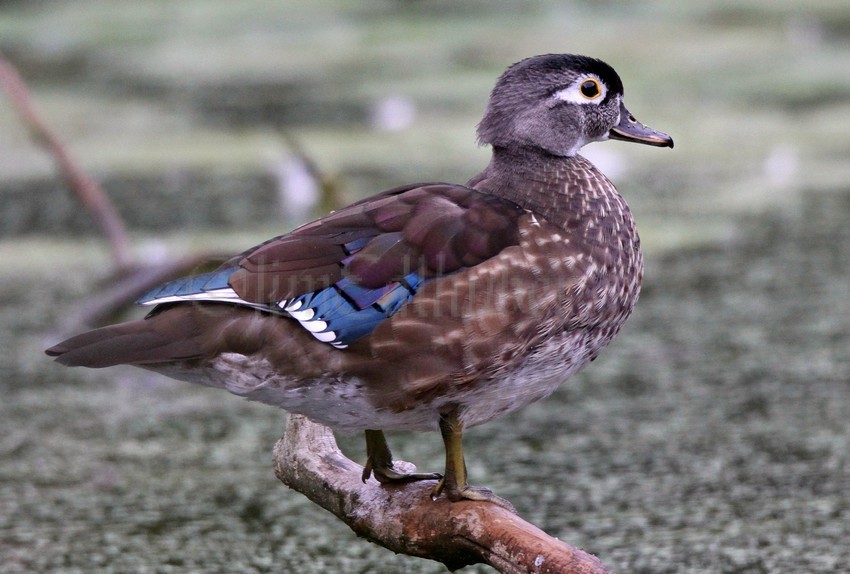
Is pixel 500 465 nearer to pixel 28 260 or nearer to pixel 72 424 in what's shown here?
pixel 72 424

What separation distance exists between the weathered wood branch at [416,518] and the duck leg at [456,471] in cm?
1

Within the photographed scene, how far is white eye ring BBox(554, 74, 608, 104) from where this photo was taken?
1966mm

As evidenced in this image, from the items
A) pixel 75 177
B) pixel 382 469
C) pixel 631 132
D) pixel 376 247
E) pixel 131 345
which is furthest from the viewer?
pixel 75 177

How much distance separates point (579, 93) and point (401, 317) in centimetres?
46

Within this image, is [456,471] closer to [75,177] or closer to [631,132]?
[631,132]

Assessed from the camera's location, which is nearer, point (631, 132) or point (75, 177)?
point (631, 132)

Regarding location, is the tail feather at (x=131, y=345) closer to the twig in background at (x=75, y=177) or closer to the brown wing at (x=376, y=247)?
the brown wing at (x=376, y=247)

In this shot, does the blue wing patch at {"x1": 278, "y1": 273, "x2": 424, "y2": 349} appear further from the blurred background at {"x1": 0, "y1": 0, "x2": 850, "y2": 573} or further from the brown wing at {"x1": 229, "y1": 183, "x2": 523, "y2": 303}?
the blurred background at {"x1": 0, "y1": 0, "x2": 850, "y2": 573}

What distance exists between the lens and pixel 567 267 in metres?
1.76

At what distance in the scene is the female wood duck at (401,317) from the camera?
1688 mm

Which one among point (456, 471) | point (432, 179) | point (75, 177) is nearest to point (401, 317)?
point (456, 471)

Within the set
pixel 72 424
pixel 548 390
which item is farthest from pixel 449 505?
pixel 72 424

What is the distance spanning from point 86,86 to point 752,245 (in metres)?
3.08

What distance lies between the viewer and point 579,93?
198 cm
